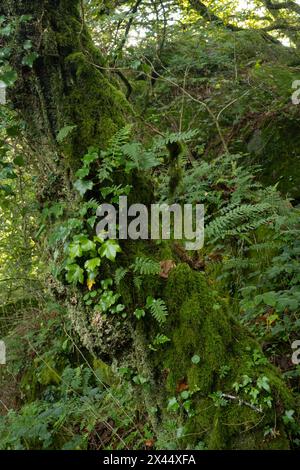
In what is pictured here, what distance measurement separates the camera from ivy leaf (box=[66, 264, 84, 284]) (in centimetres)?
296

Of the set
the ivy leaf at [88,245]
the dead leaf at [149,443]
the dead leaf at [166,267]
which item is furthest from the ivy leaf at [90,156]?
the dead leaf at [149,443]

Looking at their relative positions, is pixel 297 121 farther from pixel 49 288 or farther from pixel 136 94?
pixel 49 288

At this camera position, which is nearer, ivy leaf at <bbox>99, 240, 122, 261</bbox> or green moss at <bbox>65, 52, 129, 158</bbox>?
ivy leaf at <bbox>99, 240, 122, 261</bbox>

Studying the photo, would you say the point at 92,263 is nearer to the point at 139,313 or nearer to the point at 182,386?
the point at 139,313

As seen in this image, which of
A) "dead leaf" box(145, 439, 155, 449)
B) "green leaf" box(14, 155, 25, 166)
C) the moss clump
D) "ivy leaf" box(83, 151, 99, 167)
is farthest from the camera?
"green leaf" box(14, 155, 25, 166)

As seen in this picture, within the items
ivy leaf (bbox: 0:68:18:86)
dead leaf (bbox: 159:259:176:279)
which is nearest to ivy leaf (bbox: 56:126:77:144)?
ivy leaf (bbox: 0:68:18:86)

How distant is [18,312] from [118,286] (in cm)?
398

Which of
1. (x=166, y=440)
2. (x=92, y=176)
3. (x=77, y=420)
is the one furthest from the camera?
(x=77, y=420)

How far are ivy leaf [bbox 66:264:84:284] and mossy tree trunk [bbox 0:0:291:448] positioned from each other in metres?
0.26

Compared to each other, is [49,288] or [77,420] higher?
[49,288]

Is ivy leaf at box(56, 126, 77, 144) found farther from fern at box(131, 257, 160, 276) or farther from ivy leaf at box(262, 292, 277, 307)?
ivy leaf at box(262, 292, 277, 307)

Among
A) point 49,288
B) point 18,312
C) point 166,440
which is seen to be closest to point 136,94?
point 18,312

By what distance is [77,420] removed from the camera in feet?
13.6

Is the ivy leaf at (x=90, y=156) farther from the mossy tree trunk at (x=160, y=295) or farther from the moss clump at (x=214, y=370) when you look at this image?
the moss clump at (x=214, y=370)
